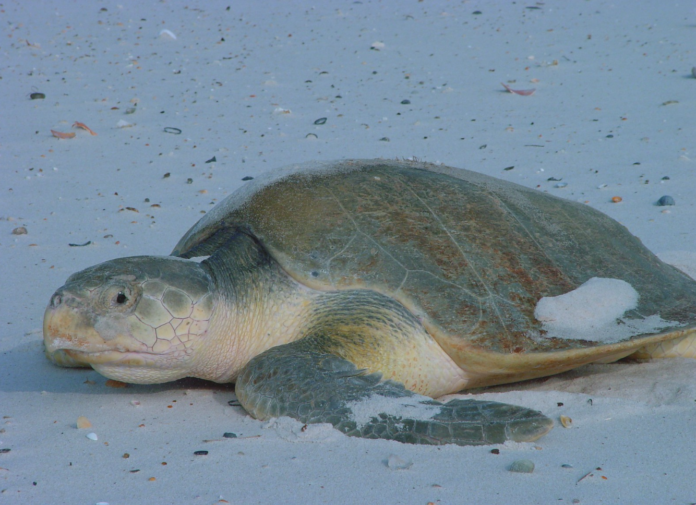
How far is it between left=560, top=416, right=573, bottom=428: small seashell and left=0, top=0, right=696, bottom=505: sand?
2 cm

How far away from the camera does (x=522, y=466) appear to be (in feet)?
5.33

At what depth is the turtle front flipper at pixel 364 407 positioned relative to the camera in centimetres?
179

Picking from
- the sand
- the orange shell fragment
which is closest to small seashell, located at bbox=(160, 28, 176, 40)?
the sand

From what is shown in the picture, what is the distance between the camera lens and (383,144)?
5.11 meters

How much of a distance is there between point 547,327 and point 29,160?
13.2ft

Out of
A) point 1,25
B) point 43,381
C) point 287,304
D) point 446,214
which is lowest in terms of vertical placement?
point 43,381

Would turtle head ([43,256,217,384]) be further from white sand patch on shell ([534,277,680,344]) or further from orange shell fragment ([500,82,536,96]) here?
orange shell fragment ([500,82,536,96])

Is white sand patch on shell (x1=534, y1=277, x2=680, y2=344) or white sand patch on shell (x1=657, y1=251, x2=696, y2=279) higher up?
white sand patch on shell (x1=657, y1=251, x2=696, y2=279)

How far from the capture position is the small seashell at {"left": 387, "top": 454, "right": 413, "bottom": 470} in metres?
1.63

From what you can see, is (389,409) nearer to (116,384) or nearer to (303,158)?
(116,384)

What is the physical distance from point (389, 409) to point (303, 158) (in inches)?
129

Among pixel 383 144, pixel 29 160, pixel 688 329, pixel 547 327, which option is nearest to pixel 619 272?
pixel 688 329

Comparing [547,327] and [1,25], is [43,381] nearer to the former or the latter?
[547,327]

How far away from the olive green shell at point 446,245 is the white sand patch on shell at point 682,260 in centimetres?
41
